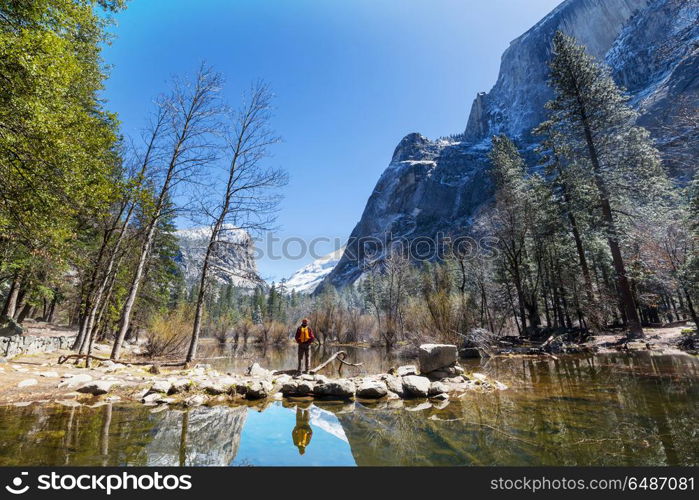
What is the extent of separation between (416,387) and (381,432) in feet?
9.81

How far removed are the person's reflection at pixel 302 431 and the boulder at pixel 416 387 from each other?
278cm

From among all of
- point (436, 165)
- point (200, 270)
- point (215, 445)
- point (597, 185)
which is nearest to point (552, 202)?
point (597, 185)

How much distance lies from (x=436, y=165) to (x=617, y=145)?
157800mm

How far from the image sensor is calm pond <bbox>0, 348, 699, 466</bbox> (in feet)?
11.7

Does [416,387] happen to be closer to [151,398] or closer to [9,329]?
[151,398]

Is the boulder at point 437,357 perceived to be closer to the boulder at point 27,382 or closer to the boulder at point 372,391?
the boulder at point 372,391

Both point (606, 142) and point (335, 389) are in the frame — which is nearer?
point (335, 389)

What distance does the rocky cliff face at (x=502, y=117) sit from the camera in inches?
3794

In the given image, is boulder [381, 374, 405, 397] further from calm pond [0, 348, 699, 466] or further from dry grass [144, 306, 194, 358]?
dry grass [144, 306, 194, 358]

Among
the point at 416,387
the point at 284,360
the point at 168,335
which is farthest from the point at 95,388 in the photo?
the point at 284,360

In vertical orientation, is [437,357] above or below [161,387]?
above

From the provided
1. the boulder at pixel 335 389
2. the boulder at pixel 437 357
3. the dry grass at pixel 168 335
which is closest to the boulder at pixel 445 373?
the boulder at pixel 437 357

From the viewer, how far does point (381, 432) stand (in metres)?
4.79

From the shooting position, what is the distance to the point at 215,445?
4.08 meters
